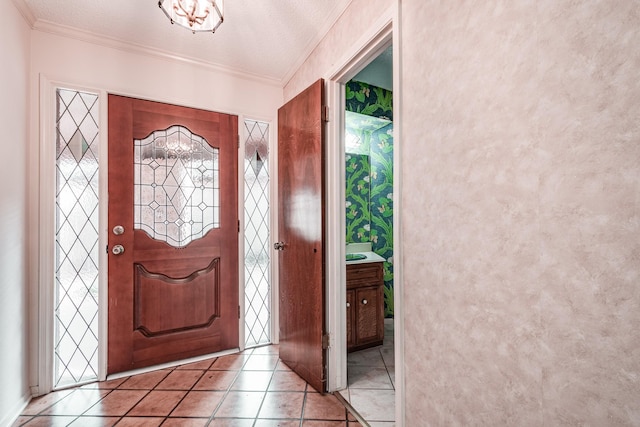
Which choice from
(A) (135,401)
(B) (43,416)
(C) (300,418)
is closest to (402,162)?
(C) (300,418)

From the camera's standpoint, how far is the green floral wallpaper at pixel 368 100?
2660 mm

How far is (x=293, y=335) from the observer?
84.8 inches

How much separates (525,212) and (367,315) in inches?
73.0

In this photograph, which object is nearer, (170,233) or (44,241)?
(44,241)

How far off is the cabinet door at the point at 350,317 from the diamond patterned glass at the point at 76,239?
5.94 ft

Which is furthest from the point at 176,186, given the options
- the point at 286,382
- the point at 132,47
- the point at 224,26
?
the point at 286,382

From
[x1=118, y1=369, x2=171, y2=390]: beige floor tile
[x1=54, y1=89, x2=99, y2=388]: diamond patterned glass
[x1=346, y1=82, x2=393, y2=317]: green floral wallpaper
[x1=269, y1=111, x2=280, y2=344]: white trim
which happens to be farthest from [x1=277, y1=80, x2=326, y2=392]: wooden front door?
[x1=54, y1=89, x2=99, y2=388]: diamond patterned glass

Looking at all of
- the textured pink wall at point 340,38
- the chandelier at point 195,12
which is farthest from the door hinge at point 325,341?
the chandelier at point 195,12

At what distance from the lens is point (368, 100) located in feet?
9.07

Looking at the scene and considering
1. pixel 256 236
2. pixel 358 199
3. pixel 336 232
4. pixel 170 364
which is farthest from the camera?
pixel 358 199

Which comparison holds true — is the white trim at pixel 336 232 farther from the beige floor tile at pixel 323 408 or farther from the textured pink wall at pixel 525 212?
the textured pink wall at pixel 525 212

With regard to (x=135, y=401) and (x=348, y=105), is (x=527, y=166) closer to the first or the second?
(x=348, y=105)

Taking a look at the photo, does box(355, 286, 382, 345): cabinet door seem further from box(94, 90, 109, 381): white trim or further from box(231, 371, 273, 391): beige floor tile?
box(94, 90, 109, 381): white trim

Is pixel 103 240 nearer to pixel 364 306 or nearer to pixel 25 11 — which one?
pixel 25 11
